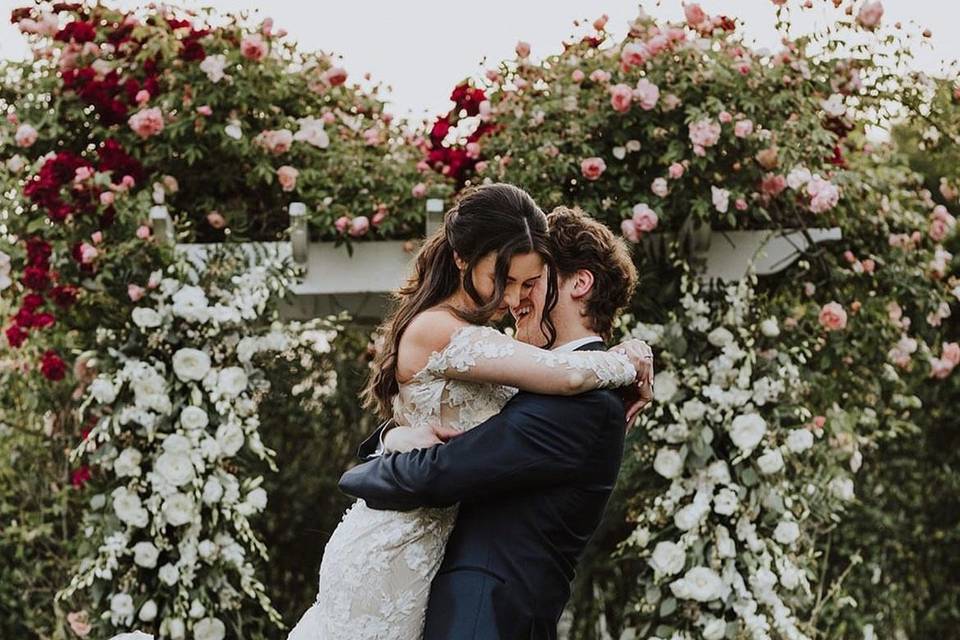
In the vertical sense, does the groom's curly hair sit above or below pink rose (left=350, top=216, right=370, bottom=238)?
above

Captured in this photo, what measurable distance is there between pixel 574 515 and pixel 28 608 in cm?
405

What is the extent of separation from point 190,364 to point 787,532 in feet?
6.98

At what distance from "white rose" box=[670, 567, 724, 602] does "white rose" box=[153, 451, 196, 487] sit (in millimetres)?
1680

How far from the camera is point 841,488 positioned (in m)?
5.04

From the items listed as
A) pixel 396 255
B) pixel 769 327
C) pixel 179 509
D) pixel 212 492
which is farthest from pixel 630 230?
pixel 179 509

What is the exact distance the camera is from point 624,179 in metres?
4.77

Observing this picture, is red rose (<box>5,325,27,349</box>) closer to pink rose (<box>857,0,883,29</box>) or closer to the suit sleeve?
the suit sleeve

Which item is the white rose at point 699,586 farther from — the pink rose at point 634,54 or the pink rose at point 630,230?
the pink rose at point 634,54

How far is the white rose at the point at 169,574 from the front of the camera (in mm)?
4668

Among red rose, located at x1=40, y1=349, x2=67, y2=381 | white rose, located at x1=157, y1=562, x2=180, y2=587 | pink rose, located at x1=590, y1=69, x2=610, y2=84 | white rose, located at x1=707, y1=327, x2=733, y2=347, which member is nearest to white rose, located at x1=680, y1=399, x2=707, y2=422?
white rose, located at x1=707, y1=327, x2=733, y2=347

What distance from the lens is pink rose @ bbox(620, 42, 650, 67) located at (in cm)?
473

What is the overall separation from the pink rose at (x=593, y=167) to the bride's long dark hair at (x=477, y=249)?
6.17ft

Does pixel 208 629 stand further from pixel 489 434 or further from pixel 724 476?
pixel 489 434

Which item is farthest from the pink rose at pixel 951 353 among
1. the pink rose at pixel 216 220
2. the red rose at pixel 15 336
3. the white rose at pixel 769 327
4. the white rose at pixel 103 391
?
the red rose at pixel 15 336
